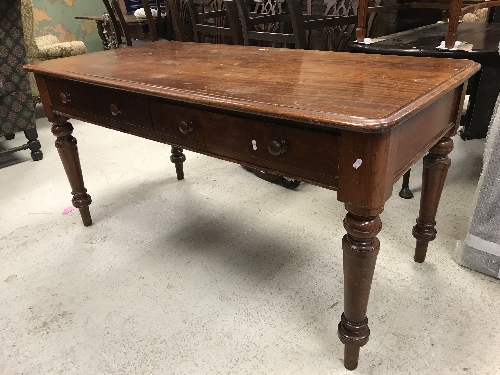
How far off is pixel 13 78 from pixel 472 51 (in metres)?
2.44

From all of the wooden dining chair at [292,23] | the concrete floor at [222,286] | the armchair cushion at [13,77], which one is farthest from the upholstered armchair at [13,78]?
the wooden dining chair at [292,23]

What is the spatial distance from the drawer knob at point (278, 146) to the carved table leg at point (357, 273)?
21 centimetres

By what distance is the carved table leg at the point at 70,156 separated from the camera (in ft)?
5.46

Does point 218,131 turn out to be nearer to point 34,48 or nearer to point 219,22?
point 219,22

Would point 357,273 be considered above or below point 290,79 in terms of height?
below

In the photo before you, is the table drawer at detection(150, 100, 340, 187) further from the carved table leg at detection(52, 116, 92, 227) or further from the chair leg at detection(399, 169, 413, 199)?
the chair leg at detection(399, 169, 413, 199)

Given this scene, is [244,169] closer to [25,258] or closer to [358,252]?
[25,258]

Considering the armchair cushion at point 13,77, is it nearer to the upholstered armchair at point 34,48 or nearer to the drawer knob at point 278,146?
the upholstered armchair at point 34,48

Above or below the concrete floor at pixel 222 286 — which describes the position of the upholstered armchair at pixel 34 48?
above

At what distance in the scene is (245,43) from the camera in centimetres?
214

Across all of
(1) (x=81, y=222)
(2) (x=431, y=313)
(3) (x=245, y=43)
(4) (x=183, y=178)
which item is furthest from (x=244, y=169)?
(2) (x=431, y=313)

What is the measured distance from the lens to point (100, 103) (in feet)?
4.54

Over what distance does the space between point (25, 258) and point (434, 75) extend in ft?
5.38

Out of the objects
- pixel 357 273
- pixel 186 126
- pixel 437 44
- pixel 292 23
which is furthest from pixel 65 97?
pixel 437 44
